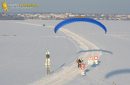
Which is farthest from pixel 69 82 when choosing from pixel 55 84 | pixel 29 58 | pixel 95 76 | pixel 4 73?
pixel 29 58

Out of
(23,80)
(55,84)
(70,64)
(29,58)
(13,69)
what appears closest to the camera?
(55,84)

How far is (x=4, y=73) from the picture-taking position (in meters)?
17.1

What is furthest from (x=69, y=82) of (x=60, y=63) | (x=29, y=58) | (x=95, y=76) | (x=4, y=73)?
(x=29, y=58)

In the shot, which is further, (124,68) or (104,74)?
(124,68)

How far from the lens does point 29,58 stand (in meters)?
23.3

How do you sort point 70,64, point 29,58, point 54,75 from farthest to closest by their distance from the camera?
point 29,58
point 70,64
point 54,75

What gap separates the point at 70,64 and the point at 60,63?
3.22ft

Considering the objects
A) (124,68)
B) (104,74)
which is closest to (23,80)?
(104,74)

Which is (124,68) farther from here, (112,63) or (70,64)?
(70,64)

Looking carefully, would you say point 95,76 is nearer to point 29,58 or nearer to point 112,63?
point 112,63

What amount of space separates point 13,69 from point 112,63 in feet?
23.7

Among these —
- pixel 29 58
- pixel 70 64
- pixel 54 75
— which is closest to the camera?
pixel 54 75

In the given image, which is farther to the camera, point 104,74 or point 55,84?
point 104,74

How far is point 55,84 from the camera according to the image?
A: 45.9 ft
